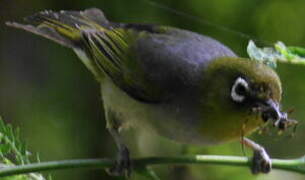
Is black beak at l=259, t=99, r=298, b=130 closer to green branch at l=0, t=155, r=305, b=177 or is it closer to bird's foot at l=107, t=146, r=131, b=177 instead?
green branch at l=0, t=155, r=305, b=177

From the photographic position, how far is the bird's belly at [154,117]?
2.58 meters

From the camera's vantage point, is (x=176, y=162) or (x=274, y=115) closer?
(x=176, y=162)

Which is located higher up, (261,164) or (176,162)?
(176,162)

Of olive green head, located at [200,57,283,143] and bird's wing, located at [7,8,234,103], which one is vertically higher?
bird's wing, located at [7,8,234,103]

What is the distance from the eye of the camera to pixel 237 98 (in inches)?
92.3

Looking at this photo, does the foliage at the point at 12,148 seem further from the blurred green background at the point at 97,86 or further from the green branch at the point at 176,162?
the blurred green background at the point at 97,86

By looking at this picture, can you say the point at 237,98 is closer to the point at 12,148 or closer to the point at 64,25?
the point at 12,148

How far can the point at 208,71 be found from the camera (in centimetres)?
266

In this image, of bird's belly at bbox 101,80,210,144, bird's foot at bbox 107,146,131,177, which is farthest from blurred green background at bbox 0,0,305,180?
bird's foot at bbox 107,146,131,177

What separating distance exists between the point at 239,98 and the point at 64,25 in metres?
1.24

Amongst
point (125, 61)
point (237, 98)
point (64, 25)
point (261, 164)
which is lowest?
point (261, 164)

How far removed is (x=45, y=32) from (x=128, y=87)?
1.69 feet

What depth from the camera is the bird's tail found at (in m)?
3.15

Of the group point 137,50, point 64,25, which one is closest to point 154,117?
point 137,50
